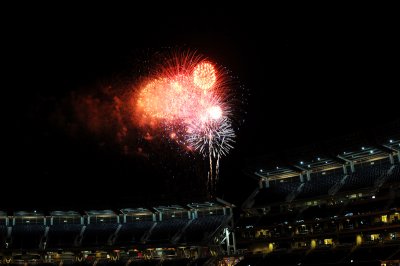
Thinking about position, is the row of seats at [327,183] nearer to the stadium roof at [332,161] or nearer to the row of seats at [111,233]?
the stadium roof at [332,161]

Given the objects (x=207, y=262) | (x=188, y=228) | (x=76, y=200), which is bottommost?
(x=207, y=262)

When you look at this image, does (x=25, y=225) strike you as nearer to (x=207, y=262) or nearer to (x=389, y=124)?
(x=207, y=262)

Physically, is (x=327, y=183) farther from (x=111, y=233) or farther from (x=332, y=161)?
(x=111, y=233)

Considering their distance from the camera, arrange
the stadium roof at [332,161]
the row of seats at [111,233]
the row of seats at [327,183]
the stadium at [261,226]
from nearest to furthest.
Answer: the stadium at [261,226] < the stadium roof at [332,161] < the row of seats at [327,183] < the row of seats at [111,233]

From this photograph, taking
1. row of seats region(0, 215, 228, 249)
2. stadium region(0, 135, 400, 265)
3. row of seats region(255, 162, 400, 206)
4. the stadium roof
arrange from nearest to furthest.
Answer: stadium region(0, 135, 400, 265), the stadium roof, row of seats region(255, 162, 400, 206), row of seats region(0, 215, 228, 249)

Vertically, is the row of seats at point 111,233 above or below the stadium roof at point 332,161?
below

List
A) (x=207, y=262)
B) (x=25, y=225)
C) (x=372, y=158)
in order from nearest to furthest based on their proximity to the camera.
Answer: (x=372, y=158)
(x=207, y=262)
(x=25, y=225)

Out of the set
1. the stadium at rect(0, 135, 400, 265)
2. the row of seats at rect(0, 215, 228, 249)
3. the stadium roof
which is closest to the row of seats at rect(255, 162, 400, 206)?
the stadium at rect(0, 135, 400, 265)

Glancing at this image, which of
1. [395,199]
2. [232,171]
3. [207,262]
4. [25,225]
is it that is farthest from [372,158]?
[25,225]

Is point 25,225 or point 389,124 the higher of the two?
point 389,124

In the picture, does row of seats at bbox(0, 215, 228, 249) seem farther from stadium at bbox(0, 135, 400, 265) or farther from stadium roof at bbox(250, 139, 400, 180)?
stadium roof at bbox(250, 139, 400, 180)

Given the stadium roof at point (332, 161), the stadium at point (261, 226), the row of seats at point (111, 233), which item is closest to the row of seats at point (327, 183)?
the stadium at point (261, 226)
